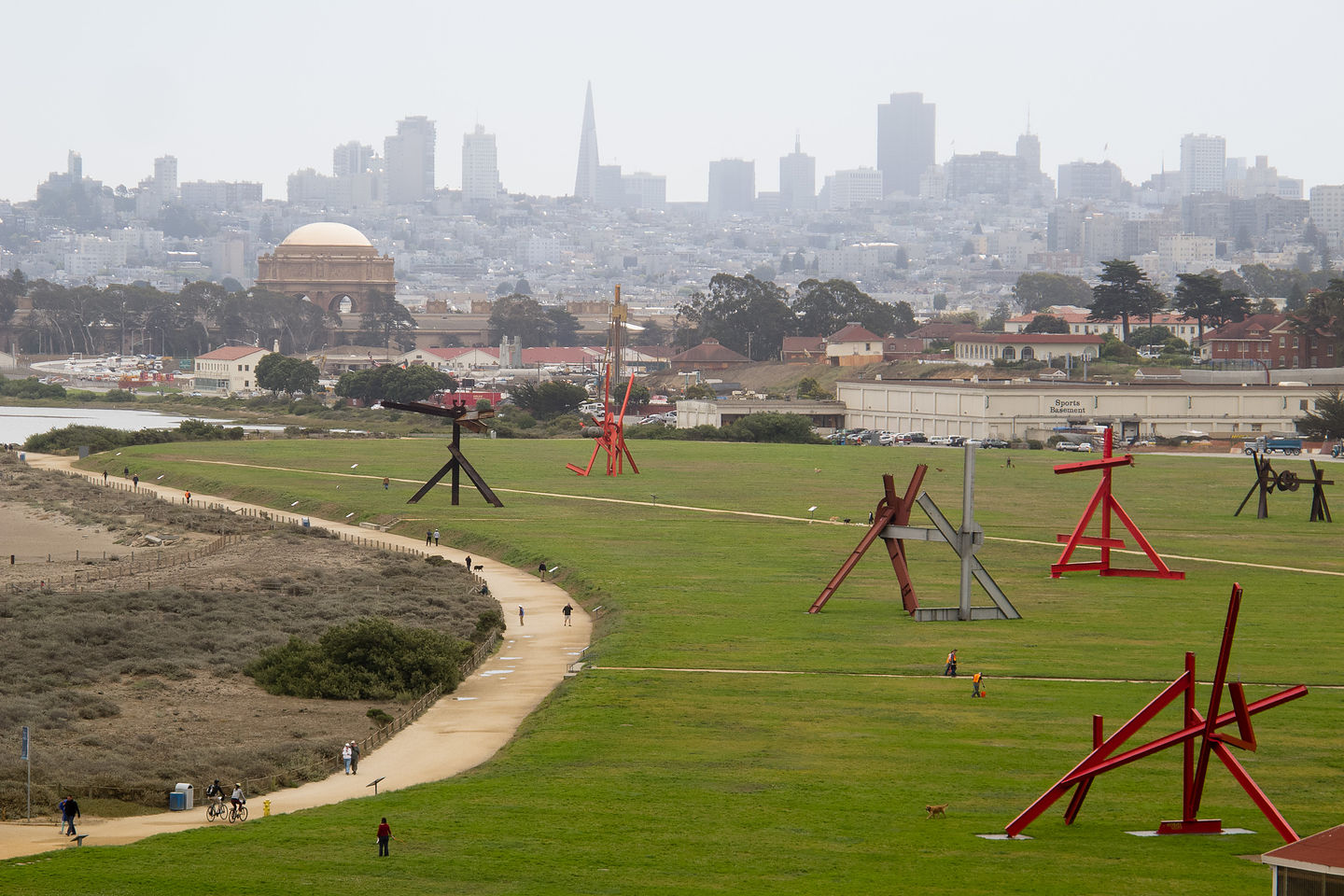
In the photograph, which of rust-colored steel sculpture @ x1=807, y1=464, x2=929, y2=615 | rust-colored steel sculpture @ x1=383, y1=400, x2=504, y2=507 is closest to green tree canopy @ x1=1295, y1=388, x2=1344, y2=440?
rust-colored steel sculpture @ x1=383, y1=400, x2=504, y2=507

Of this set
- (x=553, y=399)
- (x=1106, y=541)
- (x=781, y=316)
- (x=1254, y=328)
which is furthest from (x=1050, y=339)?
(x=1106, y=541)

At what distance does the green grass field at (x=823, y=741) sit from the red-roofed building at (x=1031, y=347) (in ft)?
243

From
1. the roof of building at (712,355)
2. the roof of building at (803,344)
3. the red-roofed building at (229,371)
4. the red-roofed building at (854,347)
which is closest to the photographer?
the red-roofed building at (854,347)

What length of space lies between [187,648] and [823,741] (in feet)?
58.9

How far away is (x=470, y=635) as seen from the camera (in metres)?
43.5

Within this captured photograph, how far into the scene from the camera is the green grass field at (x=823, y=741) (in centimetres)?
2323

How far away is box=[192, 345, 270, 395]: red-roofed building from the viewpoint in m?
164

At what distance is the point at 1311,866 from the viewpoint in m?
17.5

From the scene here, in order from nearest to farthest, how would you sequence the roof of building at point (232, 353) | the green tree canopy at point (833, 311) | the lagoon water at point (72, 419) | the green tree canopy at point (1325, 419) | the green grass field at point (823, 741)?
1. the green grass field at point (823, 741)
2. the green tree canopy at point (1325, 419)
3. the lagoon water at point (72, 419)
4. the roof of building at point (232, 353)
5. the green tree canopy at point (833, 311)

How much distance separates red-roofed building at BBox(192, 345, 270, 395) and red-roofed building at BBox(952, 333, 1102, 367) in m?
66.0

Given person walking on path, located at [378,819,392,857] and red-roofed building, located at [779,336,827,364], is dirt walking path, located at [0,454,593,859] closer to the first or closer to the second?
person walking on path, located at [378,819,392,857]

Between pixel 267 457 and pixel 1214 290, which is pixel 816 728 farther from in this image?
pixel 1214 290

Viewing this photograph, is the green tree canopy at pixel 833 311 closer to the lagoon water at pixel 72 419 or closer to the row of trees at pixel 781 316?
the row of trees at pixel 781 316

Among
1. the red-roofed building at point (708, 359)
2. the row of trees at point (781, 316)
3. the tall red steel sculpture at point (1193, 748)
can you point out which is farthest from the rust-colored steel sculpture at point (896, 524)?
the row of trees at point (781, 316)
